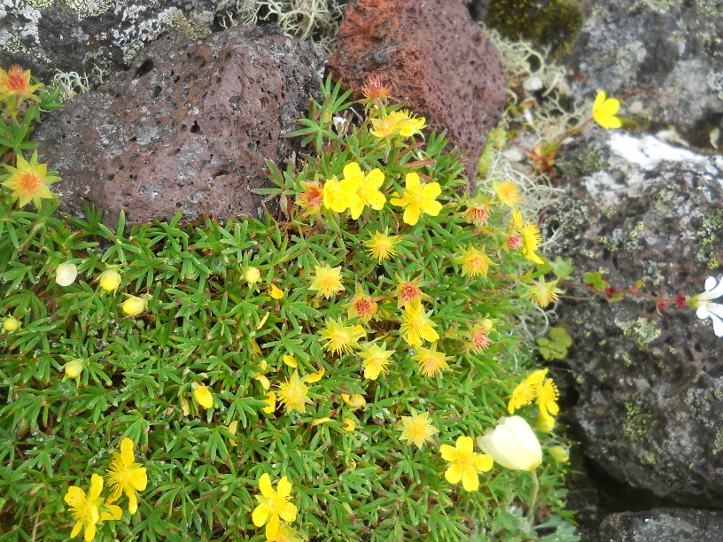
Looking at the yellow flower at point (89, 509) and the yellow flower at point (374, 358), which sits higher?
the yellow flower at point (374, 358)

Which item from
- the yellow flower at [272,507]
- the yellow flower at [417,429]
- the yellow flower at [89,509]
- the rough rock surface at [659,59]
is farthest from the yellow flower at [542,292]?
the yellow flower at [89,509]

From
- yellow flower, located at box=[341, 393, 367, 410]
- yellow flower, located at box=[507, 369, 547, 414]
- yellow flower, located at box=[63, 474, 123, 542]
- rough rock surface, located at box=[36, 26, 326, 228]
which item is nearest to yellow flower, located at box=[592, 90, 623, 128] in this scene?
yellow flower, located at box=[507, 369, 547, 414]

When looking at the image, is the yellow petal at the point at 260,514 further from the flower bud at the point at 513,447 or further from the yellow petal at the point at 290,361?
the flower bud at the point at 513,447

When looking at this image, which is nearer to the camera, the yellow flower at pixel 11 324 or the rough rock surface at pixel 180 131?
the yellow flower at pixel 11 324

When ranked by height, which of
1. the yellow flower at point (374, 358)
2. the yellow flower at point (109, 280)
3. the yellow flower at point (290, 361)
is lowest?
the yellow flower at point (290, 361)

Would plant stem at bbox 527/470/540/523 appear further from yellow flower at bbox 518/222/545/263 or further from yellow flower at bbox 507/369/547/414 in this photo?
yellow flower at bbox 518/222/545/263

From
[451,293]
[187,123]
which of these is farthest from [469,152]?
[187,123]

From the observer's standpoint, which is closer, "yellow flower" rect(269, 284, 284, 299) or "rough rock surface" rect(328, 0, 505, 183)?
"yellow flower" rect(269, 284, 284, 299)
